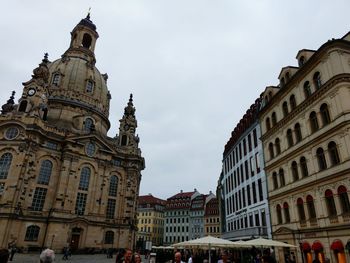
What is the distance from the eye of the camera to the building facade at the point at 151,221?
103812 mm

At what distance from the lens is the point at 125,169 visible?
187ft

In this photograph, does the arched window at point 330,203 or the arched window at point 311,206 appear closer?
the arched window at point 330,203

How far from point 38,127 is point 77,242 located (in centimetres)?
2038

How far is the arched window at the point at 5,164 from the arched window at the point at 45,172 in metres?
4.99

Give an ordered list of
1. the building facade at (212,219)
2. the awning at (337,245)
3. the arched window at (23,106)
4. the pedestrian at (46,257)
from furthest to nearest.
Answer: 1. the building facade at (212,219)
2. the arched window at (23,106)
3. the awning at (337,245)
4. the pedestrian at (46,257)

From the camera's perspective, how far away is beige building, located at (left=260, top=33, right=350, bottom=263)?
2052cm

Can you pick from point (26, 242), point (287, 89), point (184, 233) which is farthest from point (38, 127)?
point (184, 233)

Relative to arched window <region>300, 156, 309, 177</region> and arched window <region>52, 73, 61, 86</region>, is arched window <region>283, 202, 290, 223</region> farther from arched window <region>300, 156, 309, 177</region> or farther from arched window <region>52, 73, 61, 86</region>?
arched window <region>52, 73, 61, 86</region>

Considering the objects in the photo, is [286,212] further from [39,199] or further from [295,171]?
[39,199]

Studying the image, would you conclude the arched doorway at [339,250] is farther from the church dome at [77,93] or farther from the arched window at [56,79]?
the arched window at [56,79]

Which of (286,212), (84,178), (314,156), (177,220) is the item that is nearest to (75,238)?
(84,178)

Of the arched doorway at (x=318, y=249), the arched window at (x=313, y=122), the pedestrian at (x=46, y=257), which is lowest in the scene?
the pedestrian at (x=46, y=257)

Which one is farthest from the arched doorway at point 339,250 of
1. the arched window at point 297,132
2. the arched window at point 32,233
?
the arched window at point 32,233

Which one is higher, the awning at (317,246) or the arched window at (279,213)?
the arched window at (279,213)
